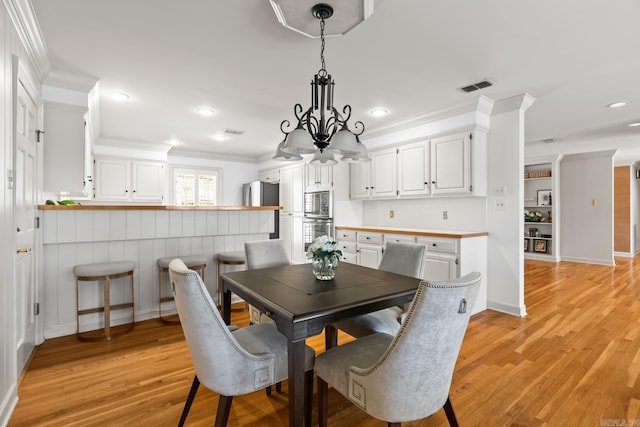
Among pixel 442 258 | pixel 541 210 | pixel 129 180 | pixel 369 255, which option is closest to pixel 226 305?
pixel 442 258

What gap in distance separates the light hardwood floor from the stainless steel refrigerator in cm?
320

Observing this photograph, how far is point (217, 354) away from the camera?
1.38 m

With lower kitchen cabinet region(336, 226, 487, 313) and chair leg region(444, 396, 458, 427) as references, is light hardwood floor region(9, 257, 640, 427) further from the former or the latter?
lower kitchen cabinet region(336, 226, 487, 313)

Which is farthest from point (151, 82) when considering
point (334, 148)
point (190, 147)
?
point (190, 147)

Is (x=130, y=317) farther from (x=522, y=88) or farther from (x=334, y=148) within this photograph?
(x=522, y=88)

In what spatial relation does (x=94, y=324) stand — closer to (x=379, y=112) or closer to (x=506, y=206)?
(x=379, y=112)

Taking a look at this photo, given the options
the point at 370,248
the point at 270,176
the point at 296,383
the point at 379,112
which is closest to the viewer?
the point at 296,383

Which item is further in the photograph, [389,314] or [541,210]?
[541,210]

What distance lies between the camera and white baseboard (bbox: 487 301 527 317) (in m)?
3.38

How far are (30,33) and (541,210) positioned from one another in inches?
321

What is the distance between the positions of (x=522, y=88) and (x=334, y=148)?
92.5 inches

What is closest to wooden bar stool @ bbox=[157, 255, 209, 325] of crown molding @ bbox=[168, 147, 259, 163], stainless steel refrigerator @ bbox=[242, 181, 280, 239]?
stainless steel refrigerator @ bbox=[242, 181, 280, 239]

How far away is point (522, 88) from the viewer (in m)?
3.12

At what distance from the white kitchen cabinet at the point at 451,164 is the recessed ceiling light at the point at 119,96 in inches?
134
